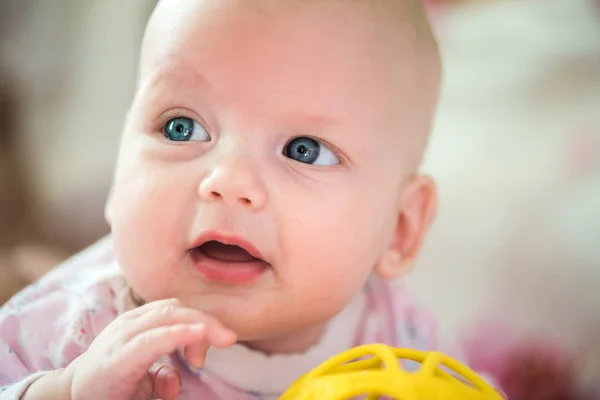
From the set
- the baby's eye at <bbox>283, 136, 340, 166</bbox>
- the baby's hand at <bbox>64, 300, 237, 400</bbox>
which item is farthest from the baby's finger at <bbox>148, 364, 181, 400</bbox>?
the baby's eye at <bbox>283, 136, 340, 166</bbox>

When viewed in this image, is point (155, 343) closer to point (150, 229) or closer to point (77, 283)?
point (150, 229)

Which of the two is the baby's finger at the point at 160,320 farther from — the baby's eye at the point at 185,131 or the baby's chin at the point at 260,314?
the baby's eye at the point at 185,131

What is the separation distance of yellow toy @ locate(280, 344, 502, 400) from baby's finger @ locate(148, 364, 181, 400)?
0.09 meters

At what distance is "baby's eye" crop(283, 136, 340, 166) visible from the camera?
0.63 metres

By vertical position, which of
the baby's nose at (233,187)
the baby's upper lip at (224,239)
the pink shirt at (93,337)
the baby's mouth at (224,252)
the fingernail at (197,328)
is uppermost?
the baby's nose at (233,187)

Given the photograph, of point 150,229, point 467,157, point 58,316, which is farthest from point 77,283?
point 467,157

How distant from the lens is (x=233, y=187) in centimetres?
57

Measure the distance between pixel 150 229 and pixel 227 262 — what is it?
71 mm

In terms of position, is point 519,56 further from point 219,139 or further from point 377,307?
point 219,139

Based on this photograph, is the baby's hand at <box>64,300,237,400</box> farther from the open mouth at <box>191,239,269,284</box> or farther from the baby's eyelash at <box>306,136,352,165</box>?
the baby's eyelash at <box>306,136,352,165</box>

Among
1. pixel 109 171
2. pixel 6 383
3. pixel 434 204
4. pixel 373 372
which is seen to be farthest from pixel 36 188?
pixel 373 372

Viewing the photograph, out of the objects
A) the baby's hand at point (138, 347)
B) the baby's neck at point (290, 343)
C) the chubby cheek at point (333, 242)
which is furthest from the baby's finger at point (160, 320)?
the baby's neck at point (290, 343)

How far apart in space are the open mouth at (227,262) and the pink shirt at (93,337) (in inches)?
5.8

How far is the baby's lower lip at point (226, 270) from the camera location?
1.96ft
